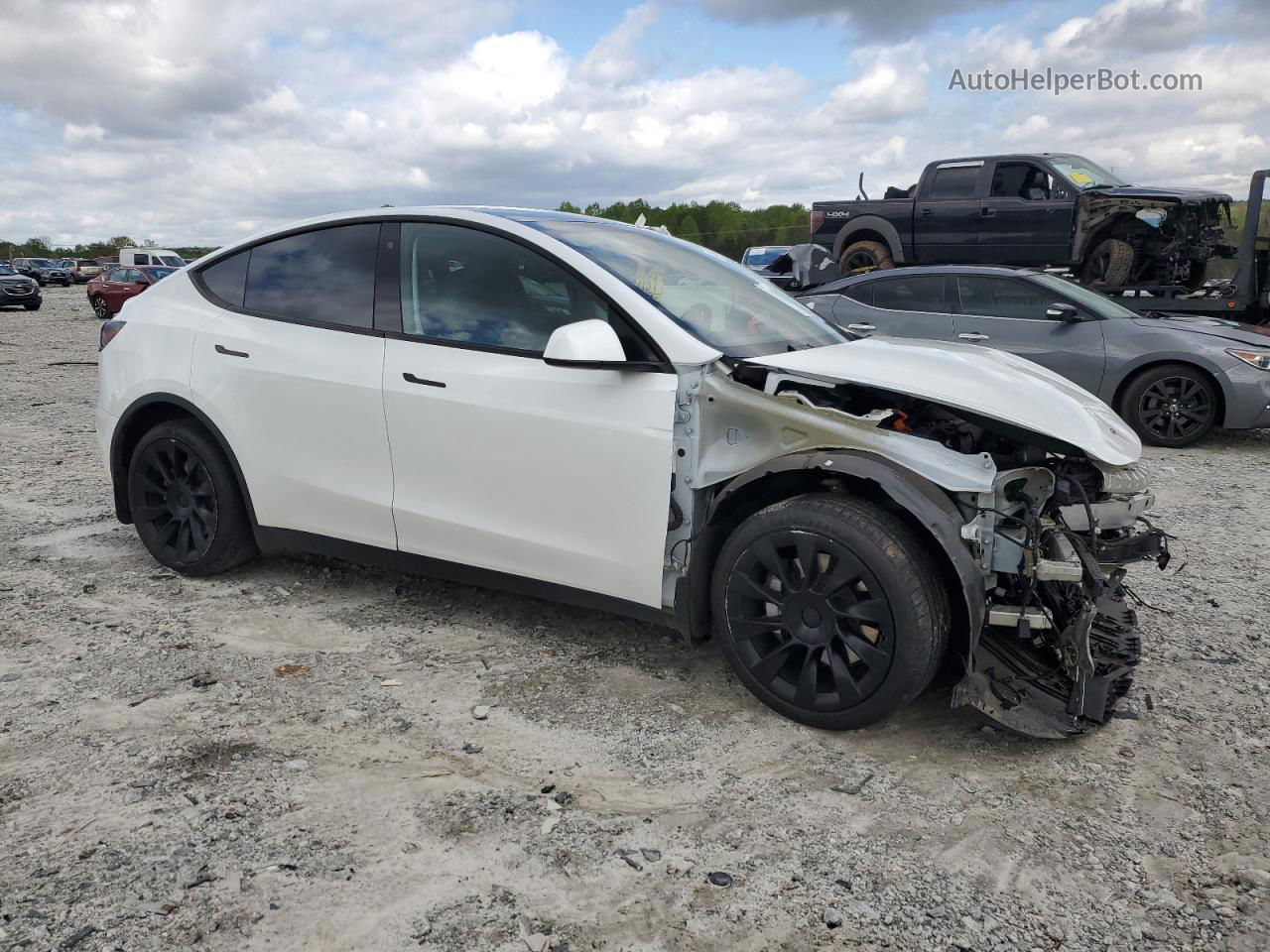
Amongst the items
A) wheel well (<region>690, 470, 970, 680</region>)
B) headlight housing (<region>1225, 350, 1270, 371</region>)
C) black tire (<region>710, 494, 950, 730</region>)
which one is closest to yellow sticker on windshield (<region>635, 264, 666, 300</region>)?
wheel well (<region>690, 470, 970, 680</region>)

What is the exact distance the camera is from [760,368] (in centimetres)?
338

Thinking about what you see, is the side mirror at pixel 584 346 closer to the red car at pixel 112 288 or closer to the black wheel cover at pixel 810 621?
the black wheel cover at pixel 810 621

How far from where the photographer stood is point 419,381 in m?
3.71

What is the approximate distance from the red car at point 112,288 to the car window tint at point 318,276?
22.4 m

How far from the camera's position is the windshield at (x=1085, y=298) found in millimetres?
8492

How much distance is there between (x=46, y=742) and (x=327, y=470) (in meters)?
1.37

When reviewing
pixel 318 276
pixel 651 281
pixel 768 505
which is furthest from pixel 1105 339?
pixel 318 276

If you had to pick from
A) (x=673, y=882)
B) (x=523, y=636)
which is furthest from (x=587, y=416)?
(x=673, y=882)

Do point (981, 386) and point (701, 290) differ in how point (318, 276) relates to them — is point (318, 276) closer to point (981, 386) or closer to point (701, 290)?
point (701, 290)

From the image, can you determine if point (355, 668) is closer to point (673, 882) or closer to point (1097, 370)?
point (673, 882)

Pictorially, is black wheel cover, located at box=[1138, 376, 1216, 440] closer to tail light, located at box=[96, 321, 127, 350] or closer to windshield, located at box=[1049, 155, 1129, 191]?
windshield, located at box=[1049, 155, 1129, 191]

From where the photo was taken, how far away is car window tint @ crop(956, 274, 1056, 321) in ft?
28.1

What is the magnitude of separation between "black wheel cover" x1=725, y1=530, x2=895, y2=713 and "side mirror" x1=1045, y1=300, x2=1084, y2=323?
606cm

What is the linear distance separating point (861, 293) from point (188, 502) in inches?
259
